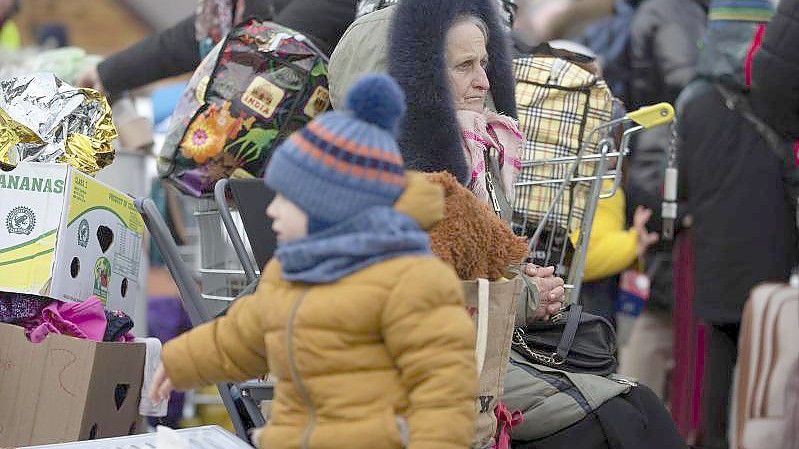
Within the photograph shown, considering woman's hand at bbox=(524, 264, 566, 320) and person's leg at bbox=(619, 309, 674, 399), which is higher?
woman's hand at bbox=(524, 264, 566, 320)

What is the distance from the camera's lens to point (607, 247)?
5734 millimetres

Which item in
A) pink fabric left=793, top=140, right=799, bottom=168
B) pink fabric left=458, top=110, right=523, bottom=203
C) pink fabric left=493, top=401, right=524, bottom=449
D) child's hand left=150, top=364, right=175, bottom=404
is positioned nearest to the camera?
child's hand left=150, top=364, right=175, bottom=404

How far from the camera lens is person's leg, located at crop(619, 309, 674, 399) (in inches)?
290

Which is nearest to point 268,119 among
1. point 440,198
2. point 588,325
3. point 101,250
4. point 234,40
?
point 234,40

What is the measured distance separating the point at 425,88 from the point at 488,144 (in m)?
0.31

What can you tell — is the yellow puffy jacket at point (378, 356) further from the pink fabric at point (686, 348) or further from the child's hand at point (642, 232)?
the pink fabric at point (686, 348)

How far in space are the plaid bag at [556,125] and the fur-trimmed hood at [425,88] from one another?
37.0 inches

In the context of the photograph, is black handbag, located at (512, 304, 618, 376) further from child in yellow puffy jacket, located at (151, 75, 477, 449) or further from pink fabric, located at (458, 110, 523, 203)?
child in yellow puffy jacket, located at (151, 75, 477, 449)

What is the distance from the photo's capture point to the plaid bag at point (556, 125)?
4613 millimetres

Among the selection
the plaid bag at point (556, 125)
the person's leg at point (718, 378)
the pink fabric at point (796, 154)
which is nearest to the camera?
the plaid bag at point (556, 125)

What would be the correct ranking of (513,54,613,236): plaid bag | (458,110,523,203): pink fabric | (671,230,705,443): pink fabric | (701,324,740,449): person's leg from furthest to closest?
1. (671,230,705,443): pink fabric
2. (701,324,740,449): person's leg
3. (513,54,613,236): plaid bag
4. (458,110,523,203): pink fabric

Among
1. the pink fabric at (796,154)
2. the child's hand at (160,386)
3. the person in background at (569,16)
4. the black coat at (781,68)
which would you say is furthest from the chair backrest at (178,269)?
the person in background at (569,16)

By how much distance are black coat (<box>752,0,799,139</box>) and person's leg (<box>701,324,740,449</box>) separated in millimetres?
1227

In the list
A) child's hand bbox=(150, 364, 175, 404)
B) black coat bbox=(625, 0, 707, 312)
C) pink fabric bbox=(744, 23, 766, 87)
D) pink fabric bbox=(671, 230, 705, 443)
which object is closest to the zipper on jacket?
child's hand bbox=(150, 364, 175, 404)
